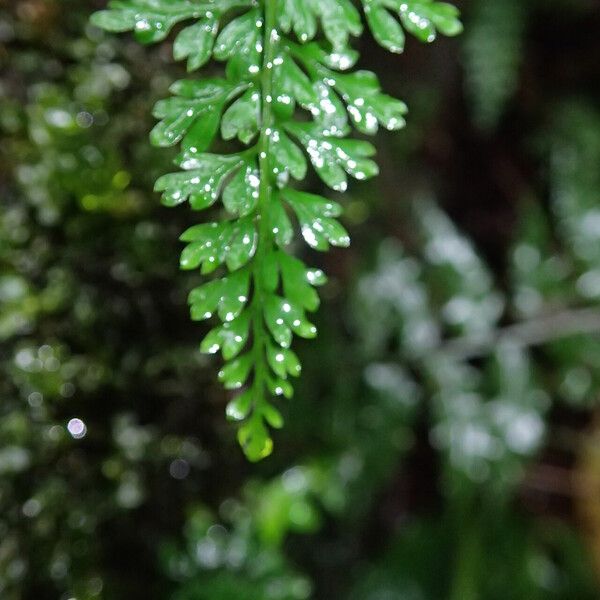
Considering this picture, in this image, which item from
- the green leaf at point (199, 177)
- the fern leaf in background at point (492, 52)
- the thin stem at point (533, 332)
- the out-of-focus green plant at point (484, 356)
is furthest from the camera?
the fern leaf in background at point (492, 52)

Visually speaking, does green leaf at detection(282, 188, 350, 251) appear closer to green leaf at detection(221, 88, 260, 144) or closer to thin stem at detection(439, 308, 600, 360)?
green leaf at detection(221, 88, 260, 144)

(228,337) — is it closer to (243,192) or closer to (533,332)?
(243,192)

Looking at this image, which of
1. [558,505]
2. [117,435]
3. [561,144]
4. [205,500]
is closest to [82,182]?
[117,435]

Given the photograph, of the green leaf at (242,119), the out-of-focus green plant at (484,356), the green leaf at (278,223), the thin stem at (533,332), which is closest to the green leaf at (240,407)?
the green leaf at (278,223)

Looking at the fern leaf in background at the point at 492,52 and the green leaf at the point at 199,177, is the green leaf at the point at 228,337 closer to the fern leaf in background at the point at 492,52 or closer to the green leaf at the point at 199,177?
the green leaf at the point at 199,177

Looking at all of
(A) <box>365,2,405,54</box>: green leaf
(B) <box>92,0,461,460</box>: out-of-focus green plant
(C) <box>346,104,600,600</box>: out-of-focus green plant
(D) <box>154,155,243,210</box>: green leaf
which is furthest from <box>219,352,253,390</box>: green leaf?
(C) <box>346,104,600,600</box>: out-of-focus green plant

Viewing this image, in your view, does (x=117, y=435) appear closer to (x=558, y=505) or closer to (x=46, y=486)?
(x=46, y=486)
